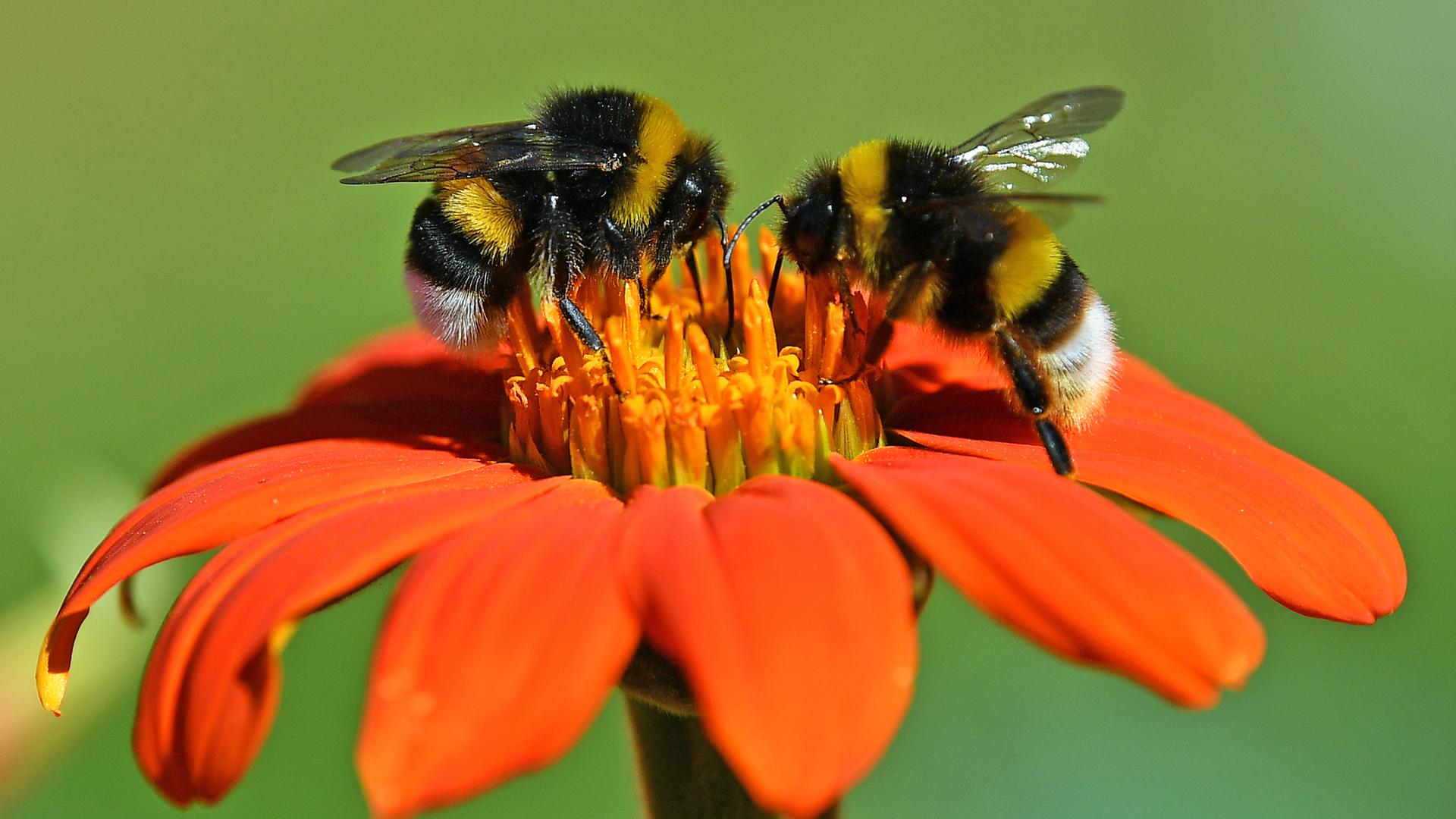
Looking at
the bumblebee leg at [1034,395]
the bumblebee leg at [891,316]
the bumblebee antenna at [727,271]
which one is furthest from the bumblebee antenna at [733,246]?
the bumblebee leg at [1034,395]

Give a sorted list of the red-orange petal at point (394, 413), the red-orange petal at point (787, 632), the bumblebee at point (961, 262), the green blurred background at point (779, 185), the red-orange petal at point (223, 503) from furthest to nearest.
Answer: the green blurred background at point (779, 185) → the red-orange petal at point (394, 413) → the bumblebee at point (961, 262) → the red-orange petal at point (223, 503) → the red-orange petal at point (787, 632)

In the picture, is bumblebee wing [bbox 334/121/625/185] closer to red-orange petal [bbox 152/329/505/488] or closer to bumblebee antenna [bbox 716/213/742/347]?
bumblebee antenna [bbox 716/213/742/347]

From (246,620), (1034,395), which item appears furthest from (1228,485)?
(246,620)

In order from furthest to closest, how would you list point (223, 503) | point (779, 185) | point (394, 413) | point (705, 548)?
1. point (779, 185)
2. point (394, 413)
3. point (223, 503)
4. point (705, 548)

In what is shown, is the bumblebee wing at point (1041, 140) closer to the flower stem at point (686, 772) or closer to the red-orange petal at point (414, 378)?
the red-orange petal at point (414, 378)

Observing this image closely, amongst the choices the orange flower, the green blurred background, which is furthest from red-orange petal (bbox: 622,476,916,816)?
the green blurred background

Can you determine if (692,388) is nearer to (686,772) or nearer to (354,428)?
(686,772)
